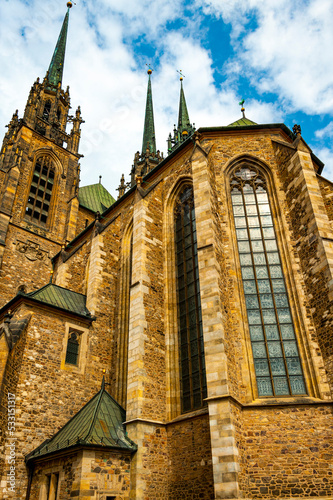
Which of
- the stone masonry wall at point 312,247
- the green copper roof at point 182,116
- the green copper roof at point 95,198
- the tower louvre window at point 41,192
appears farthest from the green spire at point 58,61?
the stone masonry wall at point 312,247

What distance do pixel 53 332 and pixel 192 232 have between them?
19.2 ft

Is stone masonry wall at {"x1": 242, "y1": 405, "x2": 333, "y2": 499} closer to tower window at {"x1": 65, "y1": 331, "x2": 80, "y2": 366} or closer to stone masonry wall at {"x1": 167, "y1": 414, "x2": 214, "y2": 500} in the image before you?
stone masonry wall at {"x1": 167, "y1": 414, "x2": 214, "y2": 500}

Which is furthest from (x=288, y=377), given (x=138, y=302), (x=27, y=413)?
(x=27, y=413)

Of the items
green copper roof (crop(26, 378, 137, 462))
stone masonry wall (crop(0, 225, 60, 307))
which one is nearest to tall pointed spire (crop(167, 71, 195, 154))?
stone masonry wall (crop(0, 225, 60, 307))

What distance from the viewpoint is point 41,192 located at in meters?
26.8

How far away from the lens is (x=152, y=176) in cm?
1739

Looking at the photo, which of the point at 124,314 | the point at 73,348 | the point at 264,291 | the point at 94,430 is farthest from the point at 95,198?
the point at 94,430

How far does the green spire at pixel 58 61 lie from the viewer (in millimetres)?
34156

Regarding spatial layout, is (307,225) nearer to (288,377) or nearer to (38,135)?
(288,377)

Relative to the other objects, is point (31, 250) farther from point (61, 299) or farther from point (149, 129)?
point (149, 129)

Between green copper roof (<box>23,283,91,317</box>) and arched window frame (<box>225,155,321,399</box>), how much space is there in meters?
6.26

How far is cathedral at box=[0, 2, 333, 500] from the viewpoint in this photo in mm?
9836

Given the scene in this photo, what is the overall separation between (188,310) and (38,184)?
694 inches

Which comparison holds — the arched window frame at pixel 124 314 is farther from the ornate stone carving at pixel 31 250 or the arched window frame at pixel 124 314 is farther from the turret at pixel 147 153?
the turret at pixel 147 153
